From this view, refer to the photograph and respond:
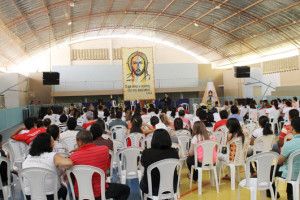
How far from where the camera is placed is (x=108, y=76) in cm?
3297

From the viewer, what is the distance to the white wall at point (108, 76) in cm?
3173

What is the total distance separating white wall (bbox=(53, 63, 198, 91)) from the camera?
31.7 m

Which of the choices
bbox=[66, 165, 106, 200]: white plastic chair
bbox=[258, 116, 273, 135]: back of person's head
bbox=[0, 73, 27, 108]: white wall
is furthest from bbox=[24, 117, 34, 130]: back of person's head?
bbox=[0, 73, 27, 108]: white wall

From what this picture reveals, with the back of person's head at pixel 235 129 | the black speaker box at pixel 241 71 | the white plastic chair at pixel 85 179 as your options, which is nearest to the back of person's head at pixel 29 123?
the white plastic chair at pixel 85 179

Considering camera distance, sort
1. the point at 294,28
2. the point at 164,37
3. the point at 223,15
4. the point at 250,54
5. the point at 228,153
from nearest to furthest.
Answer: the point at 228,153
the point at 294,28
the point at 223,15
the point at 250,54
the point at 164,37

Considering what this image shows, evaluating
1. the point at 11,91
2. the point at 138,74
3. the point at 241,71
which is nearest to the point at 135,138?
the point at 138,74

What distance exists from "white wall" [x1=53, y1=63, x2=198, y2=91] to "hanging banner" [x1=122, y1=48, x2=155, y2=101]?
22.1ft

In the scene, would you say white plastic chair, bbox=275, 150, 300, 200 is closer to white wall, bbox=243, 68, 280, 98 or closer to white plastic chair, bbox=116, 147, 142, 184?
white plastic chair, bbox=116, 147, 142, 184

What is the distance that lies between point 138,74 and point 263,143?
18881 mm

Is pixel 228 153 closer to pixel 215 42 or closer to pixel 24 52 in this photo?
pixel 24 52

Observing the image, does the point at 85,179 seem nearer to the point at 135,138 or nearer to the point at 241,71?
the point at 135,138

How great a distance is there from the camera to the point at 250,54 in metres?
A: 36.2

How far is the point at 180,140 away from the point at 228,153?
48.6 inches

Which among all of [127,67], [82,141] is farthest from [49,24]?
[82,141]
